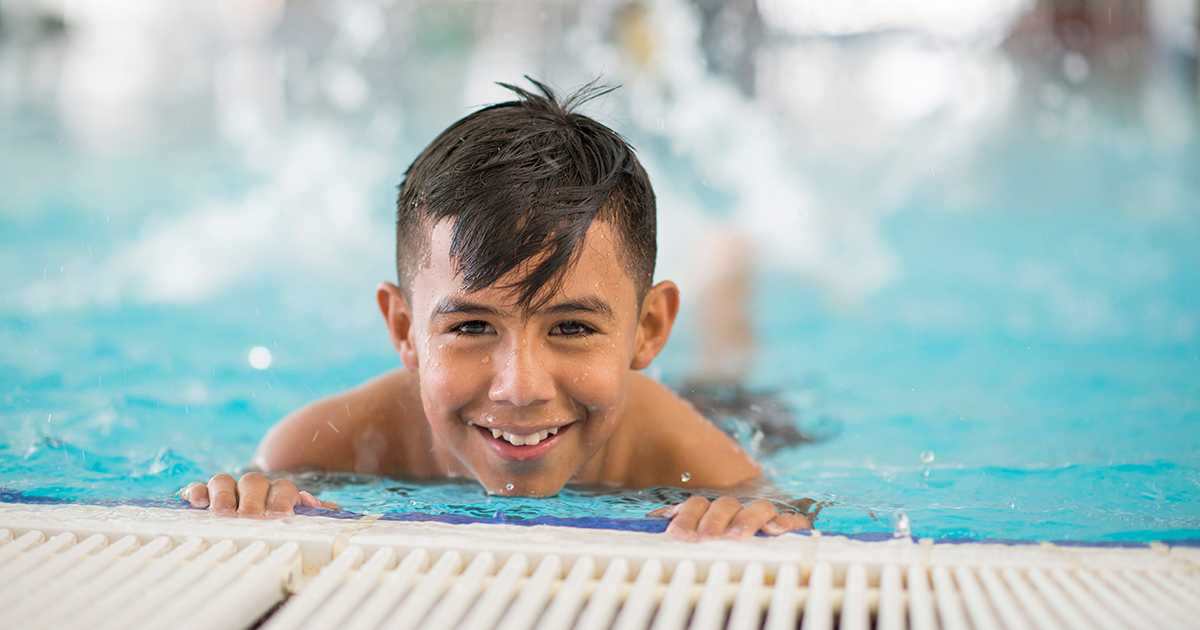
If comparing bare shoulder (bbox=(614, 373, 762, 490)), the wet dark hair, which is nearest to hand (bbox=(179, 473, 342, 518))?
the wet dark hair

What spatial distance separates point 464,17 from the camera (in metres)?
9.16

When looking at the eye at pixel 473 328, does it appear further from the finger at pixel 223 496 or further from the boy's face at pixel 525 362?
the finger at pixel 223 496

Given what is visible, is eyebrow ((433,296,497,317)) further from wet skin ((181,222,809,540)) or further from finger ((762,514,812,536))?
finger ((762,514,812,536))

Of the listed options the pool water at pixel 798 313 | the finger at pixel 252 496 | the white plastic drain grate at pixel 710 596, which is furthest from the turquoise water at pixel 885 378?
the white plastic drain grate at pixel 710 596

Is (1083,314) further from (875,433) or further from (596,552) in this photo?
(596,552)

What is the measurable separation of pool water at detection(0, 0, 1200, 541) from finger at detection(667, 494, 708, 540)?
0.33 m

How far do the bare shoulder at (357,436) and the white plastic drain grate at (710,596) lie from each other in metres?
0.83

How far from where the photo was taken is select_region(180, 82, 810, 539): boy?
55.1 inches

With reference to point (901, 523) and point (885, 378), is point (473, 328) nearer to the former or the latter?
point (901, 523)

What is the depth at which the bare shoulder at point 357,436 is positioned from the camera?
6.29 feet

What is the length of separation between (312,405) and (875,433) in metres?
1.57

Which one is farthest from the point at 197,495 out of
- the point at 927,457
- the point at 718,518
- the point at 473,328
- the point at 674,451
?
the point at 927,457

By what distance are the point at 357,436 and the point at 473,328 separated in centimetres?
59

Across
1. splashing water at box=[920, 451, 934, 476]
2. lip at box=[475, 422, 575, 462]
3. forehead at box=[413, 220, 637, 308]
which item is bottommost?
lip at box=[475, 422, 575, 462]
